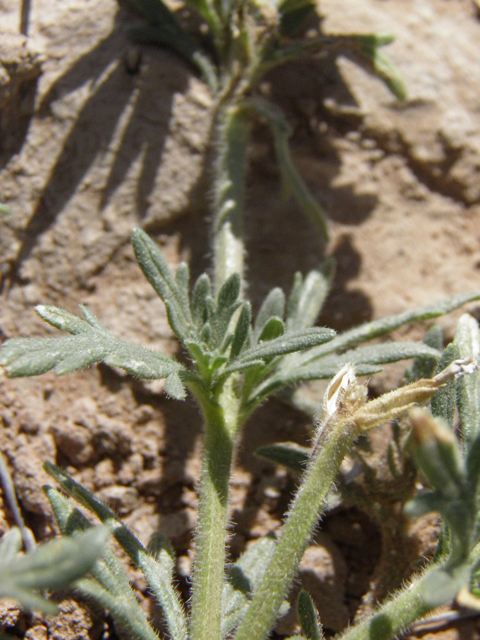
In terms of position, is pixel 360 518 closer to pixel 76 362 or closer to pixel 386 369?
pixel 386 369

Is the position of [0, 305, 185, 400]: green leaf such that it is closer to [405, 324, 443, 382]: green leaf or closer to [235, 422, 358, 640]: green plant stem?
[235, 422, 358, 640]: green plant stem

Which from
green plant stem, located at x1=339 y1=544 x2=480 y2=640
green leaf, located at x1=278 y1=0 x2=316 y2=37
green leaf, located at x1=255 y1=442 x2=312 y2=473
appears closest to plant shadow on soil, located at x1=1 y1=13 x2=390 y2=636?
green leaf, located at x1=255 y1=442 x2=312 y2=473

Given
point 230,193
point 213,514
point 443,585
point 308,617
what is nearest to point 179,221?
point 230,193

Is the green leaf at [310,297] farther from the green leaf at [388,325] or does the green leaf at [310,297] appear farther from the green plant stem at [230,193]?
the green plant stem at [230,193]

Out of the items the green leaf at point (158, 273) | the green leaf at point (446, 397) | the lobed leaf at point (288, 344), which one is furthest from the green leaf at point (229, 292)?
the green leaf at point (446, 397)

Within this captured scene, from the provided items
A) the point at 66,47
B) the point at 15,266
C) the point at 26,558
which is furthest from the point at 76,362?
the point at 66,47

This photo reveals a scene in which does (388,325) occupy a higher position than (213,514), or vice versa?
(388,325)

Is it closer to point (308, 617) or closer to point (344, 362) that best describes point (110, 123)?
point (344, 362)
